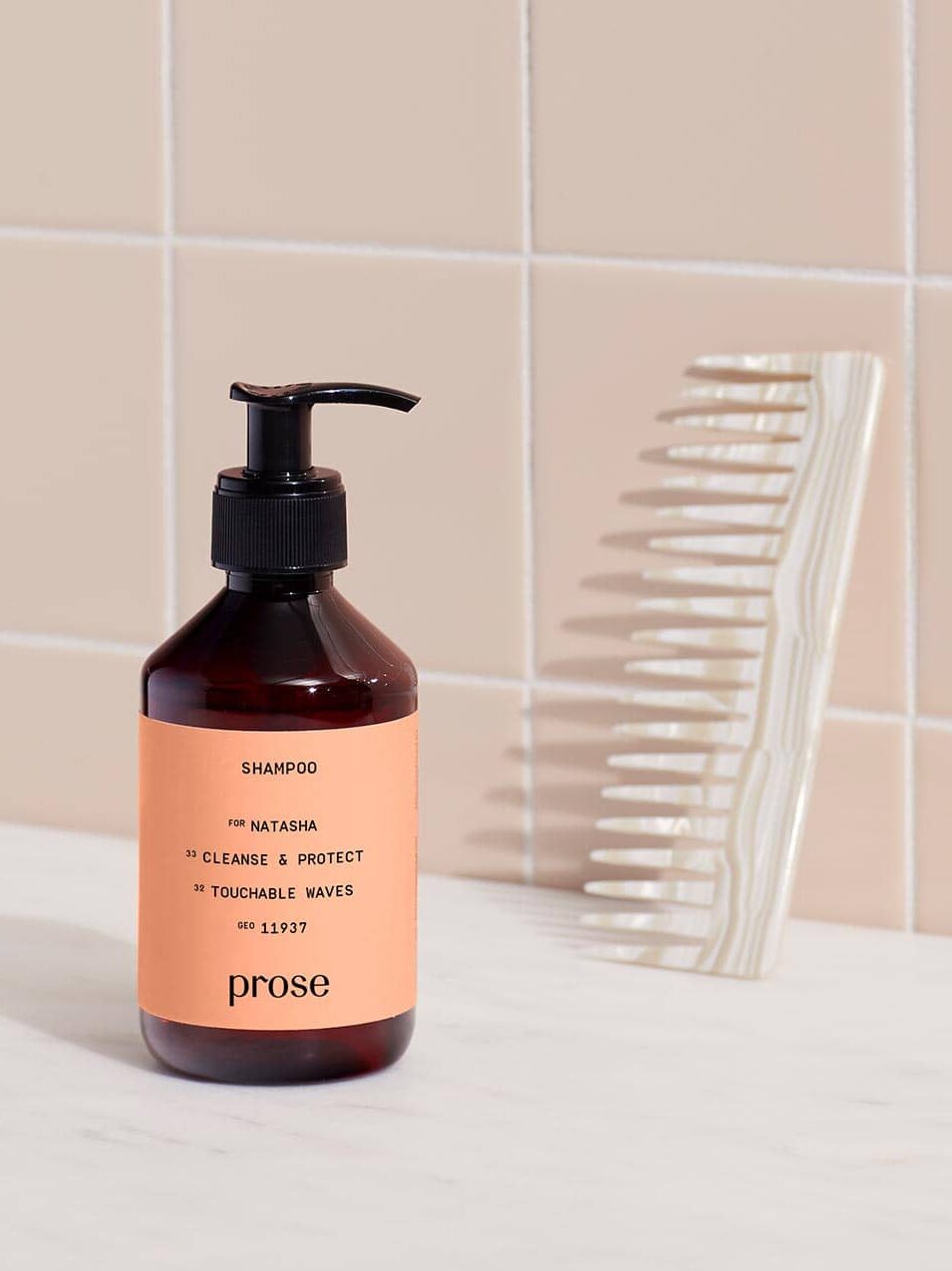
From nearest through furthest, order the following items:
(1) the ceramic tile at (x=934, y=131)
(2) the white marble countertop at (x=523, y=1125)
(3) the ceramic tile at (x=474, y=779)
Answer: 1. (2) the white marble countertop at (x=523, y=1125)
2. (1) the ceramic tile at (x=934, y=131)
3. (3) the ceramic tile at (x=474, y=779)

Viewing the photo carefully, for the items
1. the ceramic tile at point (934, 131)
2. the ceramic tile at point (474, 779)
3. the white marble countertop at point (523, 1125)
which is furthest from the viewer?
the ceramic tile at point (474, 779)

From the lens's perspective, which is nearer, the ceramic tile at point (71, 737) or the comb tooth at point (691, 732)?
the comb tooth at point (691, 732)

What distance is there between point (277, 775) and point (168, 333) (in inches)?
13.9

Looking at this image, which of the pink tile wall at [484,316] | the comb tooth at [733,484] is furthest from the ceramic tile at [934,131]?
the comb tooth at [733,484]

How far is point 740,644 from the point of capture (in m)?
0.82

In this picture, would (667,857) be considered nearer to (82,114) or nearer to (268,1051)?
(268,1051)

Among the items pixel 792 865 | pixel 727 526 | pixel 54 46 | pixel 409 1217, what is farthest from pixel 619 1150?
pixel 54 46

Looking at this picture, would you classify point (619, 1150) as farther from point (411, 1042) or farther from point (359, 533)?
point (359, 533)

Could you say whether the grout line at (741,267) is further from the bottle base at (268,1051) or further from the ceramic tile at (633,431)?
the bottle base at (268,1051)

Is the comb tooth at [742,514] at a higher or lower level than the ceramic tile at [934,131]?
lower

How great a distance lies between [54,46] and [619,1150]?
586mm

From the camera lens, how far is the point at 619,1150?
0.62 metres

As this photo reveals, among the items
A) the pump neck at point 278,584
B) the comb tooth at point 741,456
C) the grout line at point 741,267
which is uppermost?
the grout line at point 741,267

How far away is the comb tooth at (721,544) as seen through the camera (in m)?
0.81
